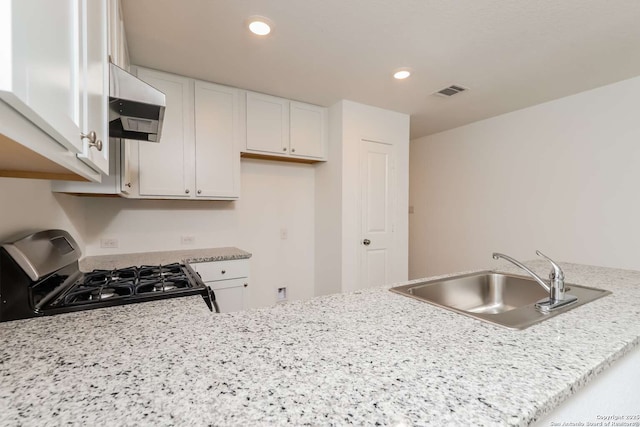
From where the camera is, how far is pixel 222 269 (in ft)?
7.40

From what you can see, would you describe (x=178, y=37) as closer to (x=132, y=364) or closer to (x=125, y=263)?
(x=125, y=263)

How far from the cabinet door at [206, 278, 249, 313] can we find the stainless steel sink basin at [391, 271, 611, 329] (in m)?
1.47

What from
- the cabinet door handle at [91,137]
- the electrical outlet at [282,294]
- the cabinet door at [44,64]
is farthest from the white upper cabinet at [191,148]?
the cabinet door at [44,64]

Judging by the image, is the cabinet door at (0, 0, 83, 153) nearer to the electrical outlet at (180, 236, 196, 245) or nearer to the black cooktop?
the black cooktop

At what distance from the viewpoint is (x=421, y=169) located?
165 inches

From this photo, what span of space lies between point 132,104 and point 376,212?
7.92 feet

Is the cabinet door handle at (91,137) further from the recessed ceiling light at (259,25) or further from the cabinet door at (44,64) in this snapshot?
the recessed ceiling light at (259,25)

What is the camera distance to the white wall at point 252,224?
2.40 meters

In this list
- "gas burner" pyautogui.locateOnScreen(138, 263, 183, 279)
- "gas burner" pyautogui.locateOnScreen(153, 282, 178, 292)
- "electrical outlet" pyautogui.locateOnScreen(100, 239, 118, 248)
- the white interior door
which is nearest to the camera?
"gas burner" pyautogui.locateOnScreen(153, 282, 178, 292)

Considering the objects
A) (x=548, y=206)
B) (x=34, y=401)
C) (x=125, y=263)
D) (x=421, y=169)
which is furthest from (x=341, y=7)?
(x=421, y=169)

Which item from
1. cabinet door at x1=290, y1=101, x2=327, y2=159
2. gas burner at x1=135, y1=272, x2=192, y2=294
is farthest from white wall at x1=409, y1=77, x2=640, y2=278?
gas burner at x1=135, y1=272, x2=192, y2=294

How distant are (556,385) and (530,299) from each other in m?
1.02

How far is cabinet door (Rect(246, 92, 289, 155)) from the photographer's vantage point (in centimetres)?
267

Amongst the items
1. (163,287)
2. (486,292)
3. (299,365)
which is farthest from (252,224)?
(299,365)
